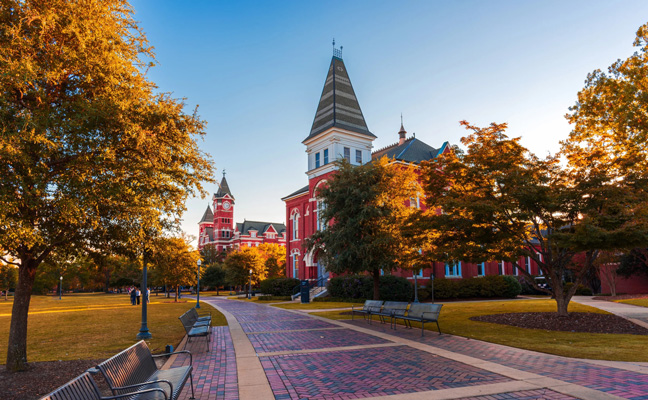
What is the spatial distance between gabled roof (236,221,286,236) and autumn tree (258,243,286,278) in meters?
28.1

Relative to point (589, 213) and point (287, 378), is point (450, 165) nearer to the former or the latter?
point (589, 213)

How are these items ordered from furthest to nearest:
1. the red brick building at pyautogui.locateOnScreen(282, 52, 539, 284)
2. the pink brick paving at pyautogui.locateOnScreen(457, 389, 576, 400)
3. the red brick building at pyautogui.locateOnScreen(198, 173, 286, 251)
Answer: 1. the red brick building at pyautogui.locateOnScreen(198, 173, 286, 251)
2. the red brick building at pyautogui.locateOnScreen(282, 52, 539, 284)
3. the pink brick paving at pyautogui.locateOnScreen(457, 389, 576, 400)

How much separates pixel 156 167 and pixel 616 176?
47.9 feet

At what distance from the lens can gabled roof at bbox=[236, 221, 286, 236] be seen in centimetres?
9491

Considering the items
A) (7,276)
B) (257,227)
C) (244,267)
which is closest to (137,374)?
(244,267)

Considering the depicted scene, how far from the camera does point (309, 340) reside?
459 inches

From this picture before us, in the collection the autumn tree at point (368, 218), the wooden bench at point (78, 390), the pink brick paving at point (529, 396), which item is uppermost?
the autumn tree at point (368, 218)

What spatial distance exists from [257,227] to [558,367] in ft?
305

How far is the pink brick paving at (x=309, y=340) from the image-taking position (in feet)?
35.2

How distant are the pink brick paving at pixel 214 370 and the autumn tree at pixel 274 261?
47.8 meters

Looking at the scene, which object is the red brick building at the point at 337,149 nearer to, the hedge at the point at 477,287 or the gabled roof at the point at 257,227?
the hedge at the point at 477,287

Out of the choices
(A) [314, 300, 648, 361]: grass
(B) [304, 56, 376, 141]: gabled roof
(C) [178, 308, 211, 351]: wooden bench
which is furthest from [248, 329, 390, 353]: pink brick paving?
(B) [304, 56, 376, 141]: gabled roof

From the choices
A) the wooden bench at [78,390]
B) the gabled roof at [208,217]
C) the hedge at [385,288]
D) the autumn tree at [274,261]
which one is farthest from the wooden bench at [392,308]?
the gabled roof at [208,217]

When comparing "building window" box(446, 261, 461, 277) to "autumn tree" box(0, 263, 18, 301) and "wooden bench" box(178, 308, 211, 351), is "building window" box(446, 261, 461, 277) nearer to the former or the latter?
"wooden bench" box(178, 308, 211, 351)
